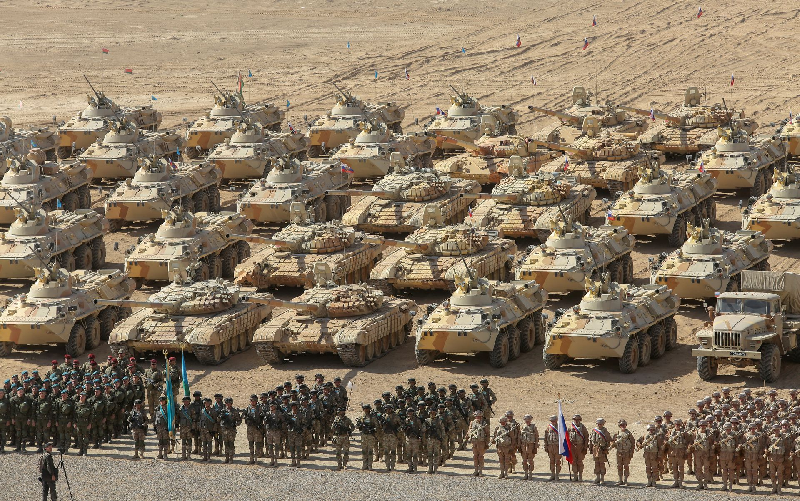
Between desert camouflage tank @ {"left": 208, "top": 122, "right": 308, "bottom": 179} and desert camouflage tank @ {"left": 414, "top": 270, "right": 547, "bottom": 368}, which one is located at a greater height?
desert camouflage tank @ {"left": 208, "top": 122, "right": 308, "bottom": 179}

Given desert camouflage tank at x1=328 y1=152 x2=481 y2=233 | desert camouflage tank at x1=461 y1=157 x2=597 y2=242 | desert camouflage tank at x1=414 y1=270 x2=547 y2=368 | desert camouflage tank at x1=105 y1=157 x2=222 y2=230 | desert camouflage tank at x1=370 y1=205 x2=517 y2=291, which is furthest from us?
desert camouflage tank at x1=105 y1=157 x2=222 y2=230

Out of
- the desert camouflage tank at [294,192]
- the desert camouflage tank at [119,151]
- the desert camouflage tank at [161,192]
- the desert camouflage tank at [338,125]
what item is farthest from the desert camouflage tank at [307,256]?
the desert camouflage tank at [338,125]

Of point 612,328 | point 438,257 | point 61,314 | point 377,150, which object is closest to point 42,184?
point 377,150

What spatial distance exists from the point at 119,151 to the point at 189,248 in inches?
478

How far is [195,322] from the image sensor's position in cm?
3872

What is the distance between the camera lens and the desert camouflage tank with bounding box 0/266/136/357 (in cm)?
3909

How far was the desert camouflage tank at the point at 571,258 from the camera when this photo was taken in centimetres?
4166

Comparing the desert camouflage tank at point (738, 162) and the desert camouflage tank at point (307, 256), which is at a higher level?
the desert camouflage tank at point (738, 162)

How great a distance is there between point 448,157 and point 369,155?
5127 millimetres

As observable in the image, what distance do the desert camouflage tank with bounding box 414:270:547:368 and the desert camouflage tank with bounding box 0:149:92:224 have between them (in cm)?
1477

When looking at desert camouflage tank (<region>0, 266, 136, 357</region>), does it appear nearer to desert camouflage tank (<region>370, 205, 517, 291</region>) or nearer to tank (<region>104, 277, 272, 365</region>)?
tank (<region>104, 277, 272, 365</region>)

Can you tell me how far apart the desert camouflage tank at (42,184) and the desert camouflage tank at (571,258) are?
14.0m

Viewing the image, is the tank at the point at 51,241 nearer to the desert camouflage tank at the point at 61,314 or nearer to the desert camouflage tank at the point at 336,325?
the desert camouflage tank at the point at 61,314

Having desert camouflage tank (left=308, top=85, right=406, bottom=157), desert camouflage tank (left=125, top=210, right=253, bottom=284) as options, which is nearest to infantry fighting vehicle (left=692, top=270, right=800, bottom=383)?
desert camouflage tank (left=125, top=210, right=253, bottom=284)
